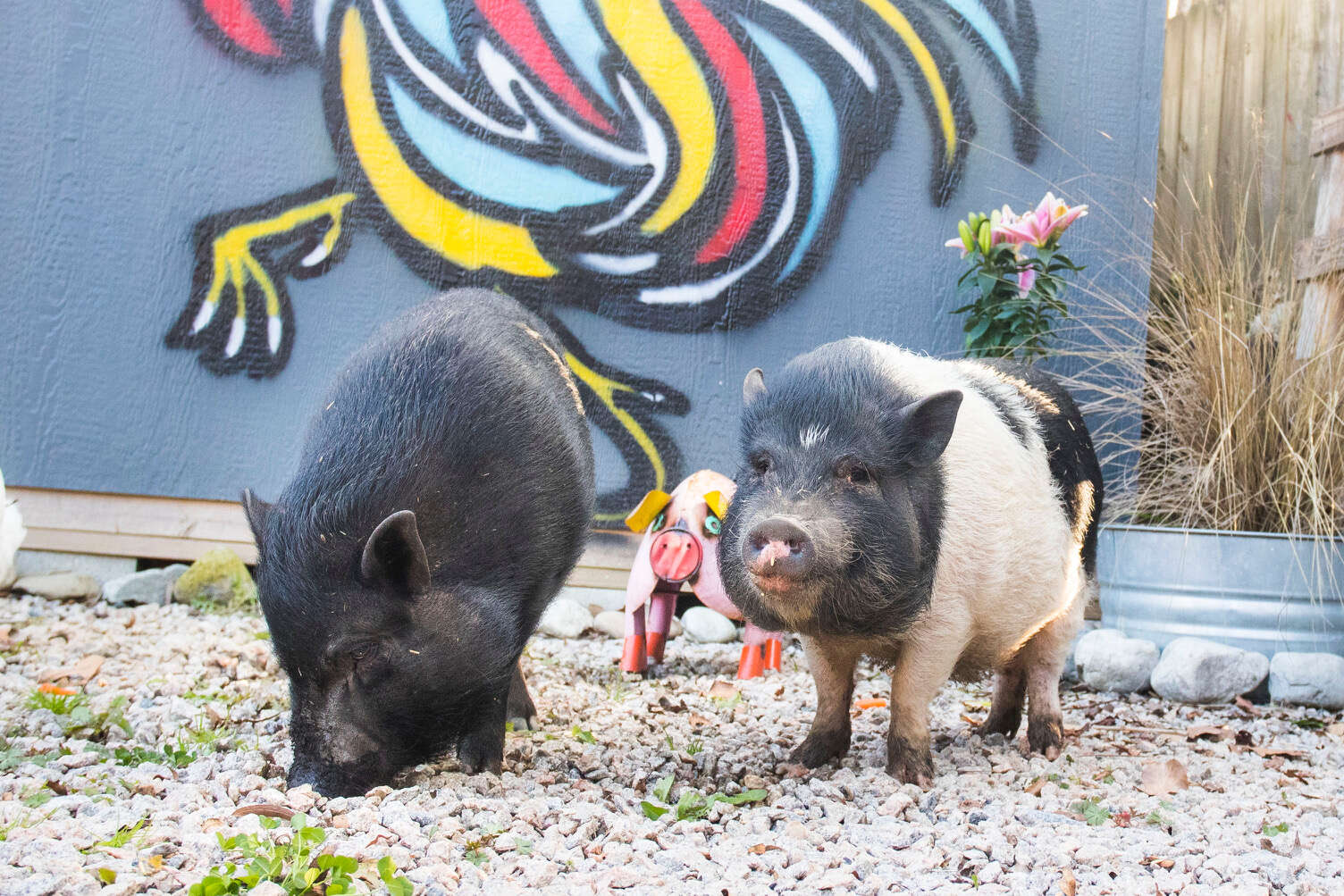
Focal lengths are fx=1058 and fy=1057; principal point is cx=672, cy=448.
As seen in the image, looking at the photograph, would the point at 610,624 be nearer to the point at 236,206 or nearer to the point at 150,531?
the point at 150,531

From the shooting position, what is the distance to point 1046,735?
10.2 feet

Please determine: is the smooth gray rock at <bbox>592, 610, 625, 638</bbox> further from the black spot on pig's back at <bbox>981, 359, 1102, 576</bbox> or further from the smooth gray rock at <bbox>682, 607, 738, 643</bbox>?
the black spot on pig's back at <bbox>981, 359, 1102, 576</bbox>

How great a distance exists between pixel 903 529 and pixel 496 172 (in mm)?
3462

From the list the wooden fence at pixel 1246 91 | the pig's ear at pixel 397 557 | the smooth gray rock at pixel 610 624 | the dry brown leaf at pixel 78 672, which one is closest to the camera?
the pig's ear at pixel 397 557

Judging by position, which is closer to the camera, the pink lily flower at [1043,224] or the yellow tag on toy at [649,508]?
the yellow tag on toy at [649,508]

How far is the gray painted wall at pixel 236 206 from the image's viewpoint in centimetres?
509

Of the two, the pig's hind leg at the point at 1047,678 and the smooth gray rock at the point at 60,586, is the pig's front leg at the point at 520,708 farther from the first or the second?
the smooth gray rock at the point at 60,586

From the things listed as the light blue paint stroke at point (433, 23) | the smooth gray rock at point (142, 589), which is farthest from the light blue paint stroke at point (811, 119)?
the smooth gray rock at point (142, 589)

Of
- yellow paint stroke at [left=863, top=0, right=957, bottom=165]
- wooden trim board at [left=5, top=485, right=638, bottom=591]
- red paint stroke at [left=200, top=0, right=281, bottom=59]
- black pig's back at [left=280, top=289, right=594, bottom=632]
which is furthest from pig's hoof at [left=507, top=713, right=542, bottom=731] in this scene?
red paint stroke at [left=200, top=0, right=281, bottom=59]

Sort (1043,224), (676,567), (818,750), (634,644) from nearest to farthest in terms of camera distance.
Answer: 1. (818,750)
2. (676,567)
3. (634,644)
4. (1043,224)

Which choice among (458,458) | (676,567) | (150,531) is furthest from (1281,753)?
(150,531)

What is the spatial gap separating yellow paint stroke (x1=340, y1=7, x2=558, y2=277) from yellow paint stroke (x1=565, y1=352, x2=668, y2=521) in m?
0.54

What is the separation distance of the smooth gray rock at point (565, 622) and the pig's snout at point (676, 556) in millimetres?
1117

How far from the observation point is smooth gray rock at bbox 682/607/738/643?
4898 millimetres
